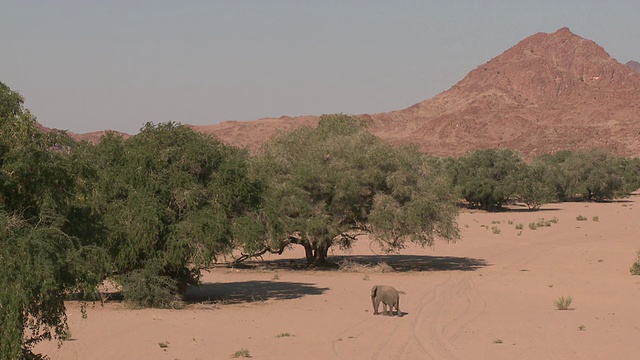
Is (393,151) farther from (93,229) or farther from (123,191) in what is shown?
(93,229)

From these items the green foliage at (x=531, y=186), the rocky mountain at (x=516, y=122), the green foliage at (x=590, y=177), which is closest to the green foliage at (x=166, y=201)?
the green foliage at (x=531, y=186)

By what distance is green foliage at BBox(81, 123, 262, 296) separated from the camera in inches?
893

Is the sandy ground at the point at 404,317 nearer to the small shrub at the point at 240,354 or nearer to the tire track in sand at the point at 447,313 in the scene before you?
the tire track in sand at the point at 447,313

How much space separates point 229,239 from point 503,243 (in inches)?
1014

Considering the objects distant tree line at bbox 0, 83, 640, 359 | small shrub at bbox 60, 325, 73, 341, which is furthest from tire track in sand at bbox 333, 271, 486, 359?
small shrub at bbox 60, 325, 73, 341

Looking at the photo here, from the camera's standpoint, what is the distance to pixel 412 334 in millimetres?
19156

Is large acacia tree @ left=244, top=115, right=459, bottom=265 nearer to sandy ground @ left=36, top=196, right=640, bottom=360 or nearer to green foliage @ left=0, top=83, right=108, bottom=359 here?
sandy ground @ left=36, top=196, right=640, bottom=360

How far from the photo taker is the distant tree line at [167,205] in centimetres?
1278

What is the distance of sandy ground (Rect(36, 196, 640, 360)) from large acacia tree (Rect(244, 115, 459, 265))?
5.77ft

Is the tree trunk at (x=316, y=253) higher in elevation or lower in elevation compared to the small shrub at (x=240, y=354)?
higher

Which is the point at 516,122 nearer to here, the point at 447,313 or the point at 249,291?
the point at 249,291

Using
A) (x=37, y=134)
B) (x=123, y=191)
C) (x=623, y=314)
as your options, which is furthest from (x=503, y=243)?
(x=37, y=134)

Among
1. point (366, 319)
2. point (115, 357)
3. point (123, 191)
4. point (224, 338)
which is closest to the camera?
point (115, 357)

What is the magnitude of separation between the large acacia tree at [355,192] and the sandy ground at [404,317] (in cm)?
176
